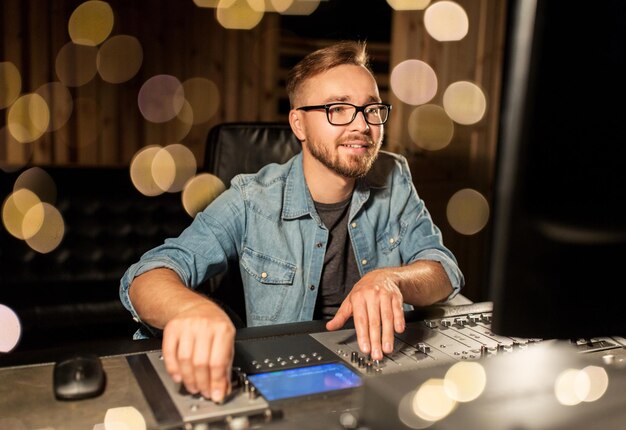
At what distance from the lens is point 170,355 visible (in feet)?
2.42

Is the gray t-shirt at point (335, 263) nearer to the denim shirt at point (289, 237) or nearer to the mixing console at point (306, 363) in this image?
the denim shirt at point (289, 237)

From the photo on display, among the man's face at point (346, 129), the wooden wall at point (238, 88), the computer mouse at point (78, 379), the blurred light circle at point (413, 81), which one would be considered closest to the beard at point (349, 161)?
the man's face at point (346, 129)

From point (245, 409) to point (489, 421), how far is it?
1.14ft

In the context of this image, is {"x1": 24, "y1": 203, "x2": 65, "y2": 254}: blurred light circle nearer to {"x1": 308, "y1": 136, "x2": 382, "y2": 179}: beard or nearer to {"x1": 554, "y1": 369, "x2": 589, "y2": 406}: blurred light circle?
{"x1": 308, "y1": 136, "x2": 382, "y2": 179}: beard

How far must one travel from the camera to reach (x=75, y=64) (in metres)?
3.46

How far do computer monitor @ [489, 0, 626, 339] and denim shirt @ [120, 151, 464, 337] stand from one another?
0.90 meters

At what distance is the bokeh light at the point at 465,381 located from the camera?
0.45 metres

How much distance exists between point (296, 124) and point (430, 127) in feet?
6.96

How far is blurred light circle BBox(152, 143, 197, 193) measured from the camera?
129 inches

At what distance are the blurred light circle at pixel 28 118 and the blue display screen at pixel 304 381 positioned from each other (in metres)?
3.04

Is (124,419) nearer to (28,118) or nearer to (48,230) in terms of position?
(48,230)

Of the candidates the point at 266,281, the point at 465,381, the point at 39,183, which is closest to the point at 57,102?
the point at 39,183

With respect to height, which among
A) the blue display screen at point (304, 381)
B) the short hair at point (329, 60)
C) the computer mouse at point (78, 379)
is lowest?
the blue display screen at point (304, 381)

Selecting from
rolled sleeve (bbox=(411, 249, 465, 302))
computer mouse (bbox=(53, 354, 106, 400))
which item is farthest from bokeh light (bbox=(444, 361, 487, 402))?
rolled sleeve (bbox=(411, 249, 465, 302))
